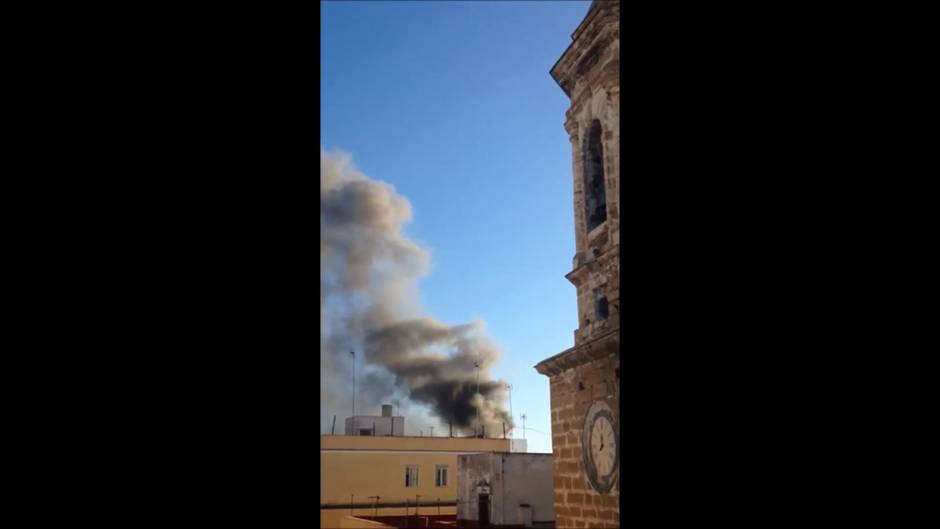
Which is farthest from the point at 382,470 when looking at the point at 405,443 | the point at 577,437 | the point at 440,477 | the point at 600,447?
the point at 600,447

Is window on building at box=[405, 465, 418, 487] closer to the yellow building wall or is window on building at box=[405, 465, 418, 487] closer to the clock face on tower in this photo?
the yellow building wall

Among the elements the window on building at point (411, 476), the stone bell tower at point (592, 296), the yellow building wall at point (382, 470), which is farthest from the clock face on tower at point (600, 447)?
the window on building at point (411, 476)

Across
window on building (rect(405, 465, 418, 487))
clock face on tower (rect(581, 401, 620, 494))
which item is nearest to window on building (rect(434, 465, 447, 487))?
window on building (rect(405, 465, 418, 487))

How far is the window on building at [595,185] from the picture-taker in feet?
29.0

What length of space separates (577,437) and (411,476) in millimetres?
18731

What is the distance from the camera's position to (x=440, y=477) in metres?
26.7

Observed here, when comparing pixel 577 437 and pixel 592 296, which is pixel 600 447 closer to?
pixel 577 437
